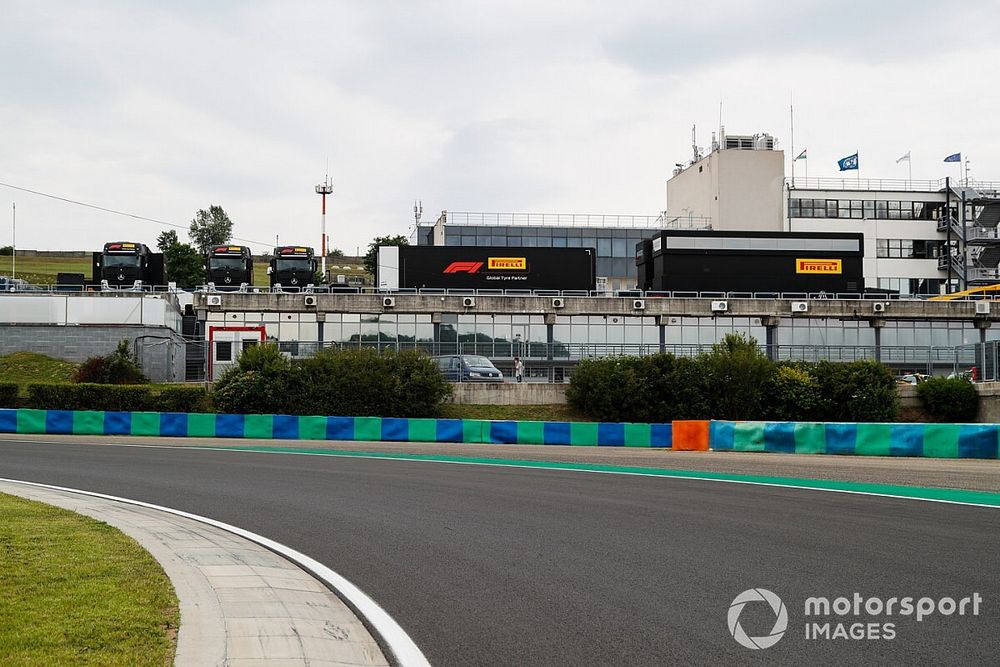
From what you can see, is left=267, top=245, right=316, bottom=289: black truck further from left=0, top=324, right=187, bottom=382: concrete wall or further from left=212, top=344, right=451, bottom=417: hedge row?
left=212, top=344, right=451, bottom=417: hedge row

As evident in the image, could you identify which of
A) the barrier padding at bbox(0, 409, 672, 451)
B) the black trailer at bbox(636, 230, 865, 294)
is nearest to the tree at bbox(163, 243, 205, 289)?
the black trailer at bbox(636, 230, 865, 294)

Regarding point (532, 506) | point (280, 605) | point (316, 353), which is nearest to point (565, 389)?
point (316, 353)

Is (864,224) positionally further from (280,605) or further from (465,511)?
(280,605)

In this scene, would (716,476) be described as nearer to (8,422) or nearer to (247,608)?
(247,608)

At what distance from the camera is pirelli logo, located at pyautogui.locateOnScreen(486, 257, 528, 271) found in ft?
185

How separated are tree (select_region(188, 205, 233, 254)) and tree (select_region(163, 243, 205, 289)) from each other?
36094 mm

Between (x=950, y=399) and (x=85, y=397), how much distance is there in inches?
1374

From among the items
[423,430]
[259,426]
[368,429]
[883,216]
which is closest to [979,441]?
[423,430]

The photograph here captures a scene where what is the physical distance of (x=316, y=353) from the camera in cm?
4084

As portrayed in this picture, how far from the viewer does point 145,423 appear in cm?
3281

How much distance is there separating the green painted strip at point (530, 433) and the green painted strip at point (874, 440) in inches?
382

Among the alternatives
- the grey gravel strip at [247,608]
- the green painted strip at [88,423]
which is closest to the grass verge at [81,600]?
the grey gravel strip at [247,608]

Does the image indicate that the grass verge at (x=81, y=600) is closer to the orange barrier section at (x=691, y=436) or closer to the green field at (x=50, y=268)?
the orange barrier section at (x=691, y=436)

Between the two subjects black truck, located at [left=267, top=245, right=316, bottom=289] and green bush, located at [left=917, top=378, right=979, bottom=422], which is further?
black truck, located at [left=267, top=245, right=316, bottom=289]
